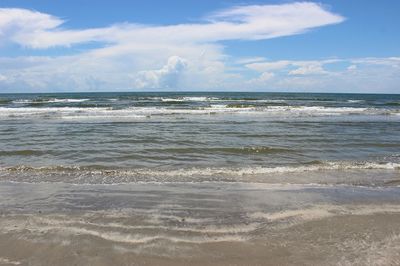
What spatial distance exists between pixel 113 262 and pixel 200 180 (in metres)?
4.39

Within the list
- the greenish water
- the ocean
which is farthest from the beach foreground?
the greenish water

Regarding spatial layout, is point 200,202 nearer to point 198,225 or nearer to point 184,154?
point 198,225

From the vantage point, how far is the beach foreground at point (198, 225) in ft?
15.2

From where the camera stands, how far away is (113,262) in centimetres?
448

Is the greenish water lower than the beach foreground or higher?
higher

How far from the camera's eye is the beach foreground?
15.2 ft

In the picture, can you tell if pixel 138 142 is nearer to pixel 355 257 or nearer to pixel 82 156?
pixel 82 156

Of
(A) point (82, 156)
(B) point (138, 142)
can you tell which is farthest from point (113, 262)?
(B) point (138, 142)

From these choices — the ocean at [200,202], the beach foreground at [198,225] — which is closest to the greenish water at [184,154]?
the ocean at [200,202]

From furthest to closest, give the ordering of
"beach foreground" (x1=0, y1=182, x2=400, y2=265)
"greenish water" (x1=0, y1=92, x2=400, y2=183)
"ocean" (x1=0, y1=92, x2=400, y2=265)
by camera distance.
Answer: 1. "greenish water" (x1=0, y1=92, x2=400, y2=183)
2. "ocean" (x1=0, y1=92, x2=400, y2=265)
3. "beach foreground" (x1=0, y1=182, x2=400, y2=265)

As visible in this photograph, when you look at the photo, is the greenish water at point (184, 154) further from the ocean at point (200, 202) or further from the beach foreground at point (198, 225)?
the beach foreground at point (198, 225)

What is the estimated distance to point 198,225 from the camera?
223 inches

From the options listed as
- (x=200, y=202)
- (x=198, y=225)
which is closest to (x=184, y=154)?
(x=200, y=202)

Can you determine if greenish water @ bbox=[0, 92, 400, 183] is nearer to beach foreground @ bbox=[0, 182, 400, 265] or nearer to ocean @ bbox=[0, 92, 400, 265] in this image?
ocean @ bbox=[0, 92, 400, 265]
